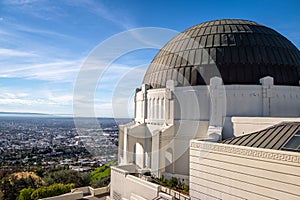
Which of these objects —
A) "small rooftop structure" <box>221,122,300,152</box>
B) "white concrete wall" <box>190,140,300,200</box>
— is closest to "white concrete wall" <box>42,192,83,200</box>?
"white concrete wall" <box>190,140,300,200</box>

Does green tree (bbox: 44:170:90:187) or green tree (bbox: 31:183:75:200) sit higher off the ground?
green tree (bbox: 31:183:75:200)

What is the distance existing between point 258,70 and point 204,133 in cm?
660

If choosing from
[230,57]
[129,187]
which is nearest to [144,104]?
[129,187]

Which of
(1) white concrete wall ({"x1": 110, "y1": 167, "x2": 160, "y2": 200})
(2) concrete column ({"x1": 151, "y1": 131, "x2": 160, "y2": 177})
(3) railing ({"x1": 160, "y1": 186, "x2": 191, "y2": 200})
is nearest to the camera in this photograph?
(3) railing ({"x1": 160, "y1": 186, "x2": 191, "y2": 200})

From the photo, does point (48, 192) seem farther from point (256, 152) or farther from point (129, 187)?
point (256, 152)

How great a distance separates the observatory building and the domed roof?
0.25 feet

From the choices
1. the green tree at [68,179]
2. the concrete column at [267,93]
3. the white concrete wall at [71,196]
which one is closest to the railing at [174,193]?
the concrete column at [267,93]

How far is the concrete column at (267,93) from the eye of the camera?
723 inches

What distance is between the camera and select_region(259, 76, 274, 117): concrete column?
1838 centimetres

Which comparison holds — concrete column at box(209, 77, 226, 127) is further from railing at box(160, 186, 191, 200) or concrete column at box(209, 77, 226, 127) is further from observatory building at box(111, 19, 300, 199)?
railing at box(160, 186, 191, 200)

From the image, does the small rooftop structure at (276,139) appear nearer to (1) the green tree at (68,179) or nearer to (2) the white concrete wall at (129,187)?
(2) the white concrete wall at (129,187)

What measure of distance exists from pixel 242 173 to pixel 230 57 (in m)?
11.5

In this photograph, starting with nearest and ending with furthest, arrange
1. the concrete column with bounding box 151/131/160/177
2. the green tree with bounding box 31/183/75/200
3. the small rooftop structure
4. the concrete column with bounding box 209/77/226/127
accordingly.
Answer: the small rooftop structure → the concrete column with bounding box 209/77/226/127 → the concrete column with bounding box 151/131/160/177 → the green tree with bounding box 31/183/75/200

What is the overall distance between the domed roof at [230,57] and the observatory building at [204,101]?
0.08 m
